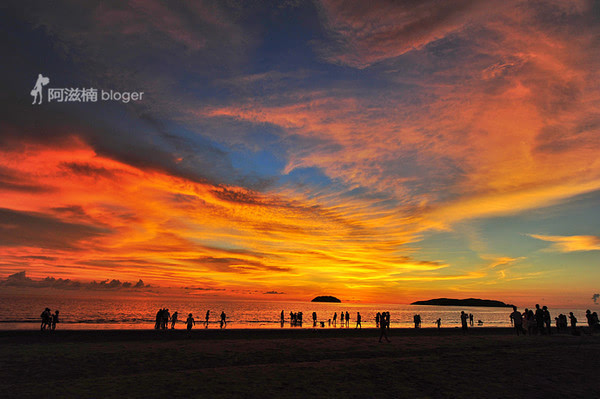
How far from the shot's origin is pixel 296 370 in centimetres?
1432

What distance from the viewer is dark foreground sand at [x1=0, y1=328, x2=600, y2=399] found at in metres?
11.0

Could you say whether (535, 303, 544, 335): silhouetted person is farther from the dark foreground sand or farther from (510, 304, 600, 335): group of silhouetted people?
the dark foreground sand

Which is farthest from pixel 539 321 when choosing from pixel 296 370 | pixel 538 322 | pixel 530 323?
pixel 296 370

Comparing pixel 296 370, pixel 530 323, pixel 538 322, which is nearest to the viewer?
pixel 296 370

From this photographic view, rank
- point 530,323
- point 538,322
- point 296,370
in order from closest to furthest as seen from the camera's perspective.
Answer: point 296,370 < point 538,322 < point 530,323

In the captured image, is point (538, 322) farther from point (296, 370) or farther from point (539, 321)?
point (296, 370)

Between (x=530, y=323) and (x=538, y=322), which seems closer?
(x=538, y=322)

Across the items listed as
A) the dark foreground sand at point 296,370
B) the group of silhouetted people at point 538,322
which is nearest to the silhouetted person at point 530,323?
the group of silhouetted people at point 538,322

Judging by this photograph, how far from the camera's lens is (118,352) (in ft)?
60.4

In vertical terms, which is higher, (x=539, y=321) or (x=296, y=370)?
(x=539, y=321)

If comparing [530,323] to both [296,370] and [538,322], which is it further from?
[296,370]

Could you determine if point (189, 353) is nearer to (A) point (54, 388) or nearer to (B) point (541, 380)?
(A) point (54, 388)

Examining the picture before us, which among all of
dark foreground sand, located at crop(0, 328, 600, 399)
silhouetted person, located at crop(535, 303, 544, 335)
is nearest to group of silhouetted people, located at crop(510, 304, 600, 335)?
silhouetted person, located at crop(535, 303, 544, 335)

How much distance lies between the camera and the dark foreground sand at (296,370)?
435 inches
